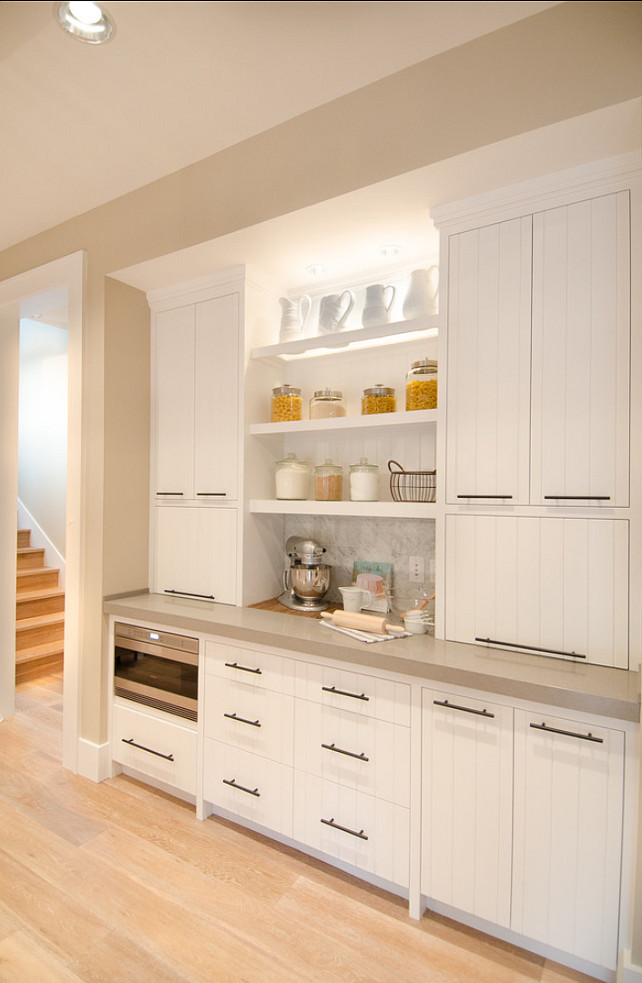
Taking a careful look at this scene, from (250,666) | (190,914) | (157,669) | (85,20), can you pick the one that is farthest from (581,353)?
(190,914)

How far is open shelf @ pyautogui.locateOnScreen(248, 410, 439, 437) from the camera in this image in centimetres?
204

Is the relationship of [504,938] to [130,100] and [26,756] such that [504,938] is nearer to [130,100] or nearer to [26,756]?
[26,756]

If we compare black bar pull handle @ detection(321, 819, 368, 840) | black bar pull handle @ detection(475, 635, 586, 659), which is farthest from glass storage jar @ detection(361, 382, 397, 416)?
black bar pull handle @ detection(321, 819, 368, 840)

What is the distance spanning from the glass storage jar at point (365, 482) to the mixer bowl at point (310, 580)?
387mm

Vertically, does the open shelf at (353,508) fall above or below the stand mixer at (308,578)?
above

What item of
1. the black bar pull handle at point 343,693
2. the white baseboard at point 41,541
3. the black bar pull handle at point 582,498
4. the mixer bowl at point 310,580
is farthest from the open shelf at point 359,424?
the white baseboard at point 41,541

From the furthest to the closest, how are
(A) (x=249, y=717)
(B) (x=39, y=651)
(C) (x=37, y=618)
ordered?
(C) (x=37, y=618), (B) (x=39, y=651), (A) (x=249, y=717)

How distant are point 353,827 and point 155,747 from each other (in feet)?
3.41

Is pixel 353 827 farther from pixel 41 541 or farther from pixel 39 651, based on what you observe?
pixel 41 541

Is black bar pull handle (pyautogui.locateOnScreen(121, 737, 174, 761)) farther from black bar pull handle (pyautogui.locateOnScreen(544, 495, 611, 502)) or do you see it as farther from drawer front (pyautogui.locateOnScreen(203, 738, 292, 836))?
black bar pull handle (pyautogui.locateOnScreen(544, 495, 611, 502))

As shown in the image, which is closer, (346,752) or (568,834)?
(568,834)

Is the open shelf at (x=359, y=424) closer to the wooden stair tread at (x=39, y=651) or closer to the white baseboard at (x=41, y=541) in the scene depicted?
the wooden stair tread at (x=39, y=651)

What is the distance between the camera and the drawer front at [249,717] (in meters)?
2.00

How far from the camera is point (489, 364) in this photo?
1838 mm
